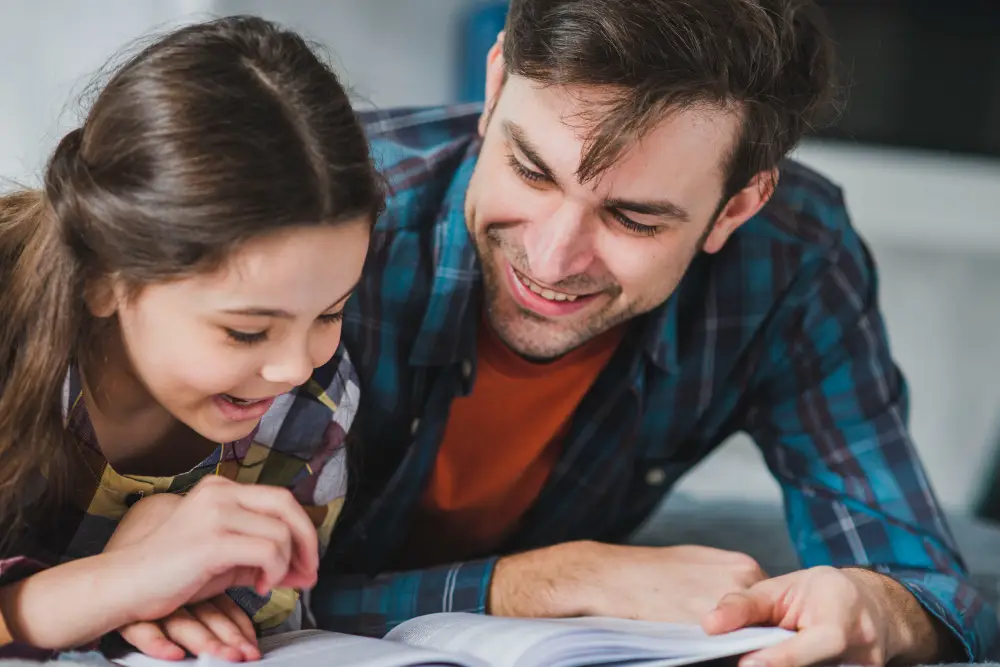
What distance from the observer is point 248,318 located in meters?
0.71

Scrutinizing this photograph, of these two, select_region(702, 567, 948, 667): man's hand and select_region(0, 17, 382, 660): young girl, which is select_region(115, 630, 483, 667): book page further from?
select_region(702, 567, 948, 667): man's hand

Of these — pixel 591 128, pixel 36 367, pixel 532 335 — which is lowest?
pixel 532 335

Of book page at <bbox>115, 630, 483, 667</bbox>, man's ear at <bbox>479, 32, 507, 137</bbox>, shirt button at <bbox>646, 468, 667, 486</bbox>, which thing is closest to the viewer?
book page at <bbox>115, 630, 483, 667</bbox>

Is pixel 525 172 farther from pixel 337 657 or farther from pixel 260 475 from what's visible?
pixel 337 657

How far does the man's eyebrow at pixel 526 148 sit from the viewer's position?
936 millimetres

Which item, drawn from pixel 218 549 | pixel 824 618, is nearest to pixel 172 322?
pixel 218 549

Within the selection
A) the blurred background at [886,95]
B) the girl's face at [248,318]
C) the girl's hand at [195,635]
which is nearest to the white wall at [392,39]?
the blurred background at [886,95]

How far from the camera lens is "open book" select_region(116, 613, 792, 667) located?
2.27 feet

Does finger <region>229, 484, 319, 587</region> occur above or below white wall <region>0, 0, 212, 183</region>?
below

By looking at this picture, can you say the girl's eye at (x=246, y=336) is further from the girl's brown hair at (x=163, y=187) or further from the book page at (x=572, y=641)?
the book page at (x=572, y=641)

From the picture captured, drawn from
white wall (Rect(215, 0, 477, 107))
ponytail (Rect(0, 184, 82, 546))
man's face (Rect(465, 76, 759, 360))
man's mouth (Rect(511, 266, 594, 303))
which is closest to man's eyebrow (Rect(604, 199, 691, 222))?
man's face (Rect(465, 76, 759, 360))

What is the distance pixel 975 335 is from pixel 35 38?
2.10 m

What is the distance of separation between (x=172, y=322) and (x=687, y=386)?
65 cm

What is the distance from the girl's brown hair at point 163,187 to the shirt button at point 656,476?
24.1 inches
